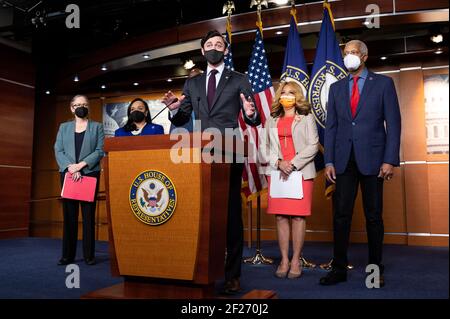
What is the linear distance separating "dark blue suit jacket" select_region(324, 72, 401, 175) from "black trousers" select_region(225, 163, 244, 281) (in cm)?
88

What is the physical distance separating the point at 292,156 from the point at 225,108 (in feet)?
3.71

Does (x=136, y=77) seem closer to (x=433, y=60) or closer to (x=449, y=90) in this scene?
(x=433, y=60)

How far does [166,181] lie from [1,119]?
5.44 meters

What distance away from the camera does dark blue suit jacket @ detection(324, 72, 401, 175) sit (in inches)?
111

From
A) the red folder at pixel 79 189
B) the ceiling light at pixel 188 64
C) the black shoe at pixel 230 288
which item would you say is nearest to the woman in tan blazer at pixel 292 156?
the black shoe at pixel 230 288

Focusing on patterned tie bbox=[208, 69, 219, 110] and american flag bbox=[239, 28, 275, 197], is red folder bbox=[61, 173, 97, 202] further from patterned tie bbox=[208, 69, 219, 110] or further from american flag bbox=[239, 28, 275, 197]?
patterned tie bbox=[208, 69, 219, 110]

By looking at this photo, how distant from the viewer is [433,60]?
19.2ft

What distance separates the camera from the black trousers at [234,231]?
244 cm

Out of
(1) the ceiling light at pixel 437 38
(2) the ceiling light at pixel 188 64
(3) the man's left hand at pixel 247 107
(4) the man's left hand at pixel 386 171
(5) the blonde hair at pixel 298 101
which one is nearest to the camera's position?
(3) the man's left hand at pixel 247 107

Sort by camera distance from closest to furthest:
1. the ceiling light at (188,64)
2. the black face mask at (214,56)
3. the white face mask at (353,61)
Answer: the black face mask at (214,56), the white face mask at (353,61), the ceiling light at (188,64)

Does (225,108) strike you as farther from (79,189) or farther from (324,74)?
(79,189)

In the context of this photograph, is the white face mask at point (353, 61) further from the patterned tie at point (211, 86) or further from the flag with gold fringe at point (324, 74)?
the patterned tie at point (211, 86)

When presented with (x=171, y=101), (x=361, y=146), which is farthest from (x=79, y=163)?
(x=361, y=146)

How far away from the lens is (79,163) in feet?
13.1
